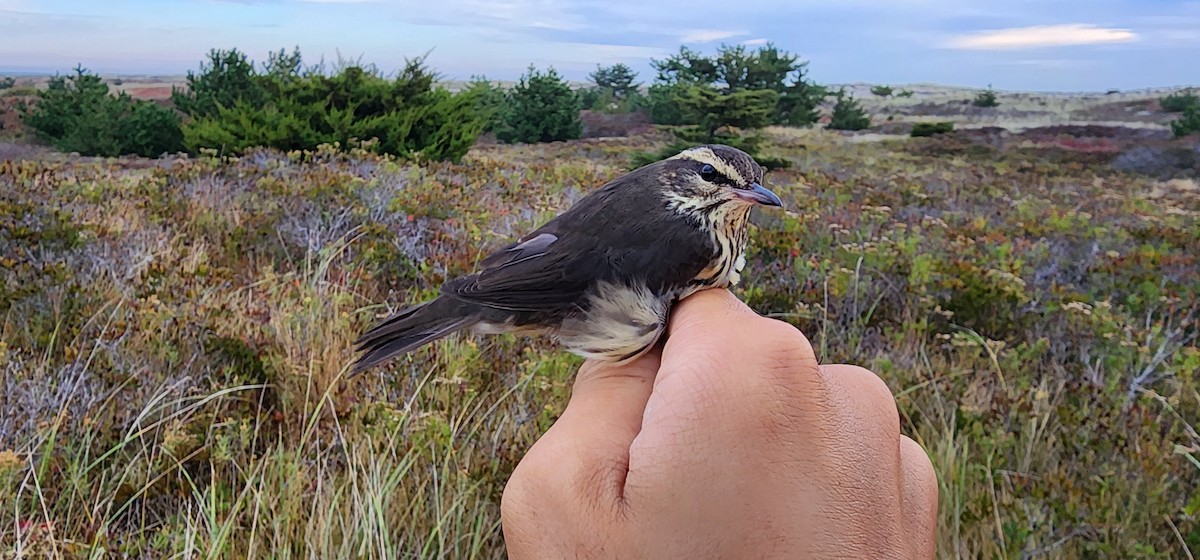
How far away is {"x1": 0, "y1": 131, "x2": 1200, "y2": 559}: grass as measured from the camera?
3.16 meters

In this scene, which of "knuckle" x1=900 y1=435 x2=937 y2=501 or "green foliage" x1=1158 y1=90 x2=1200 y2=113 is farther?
"green foliage" x1=1158 y1=90 x2=1200 y2=113

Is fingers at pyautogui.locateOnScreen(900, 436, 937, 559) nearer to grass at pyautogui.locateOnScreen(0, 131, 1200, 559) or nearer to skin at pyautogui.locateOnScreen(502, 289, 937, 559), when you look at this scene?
skin at pyautogui.locateOnScreen(502, 289, 937, 559)

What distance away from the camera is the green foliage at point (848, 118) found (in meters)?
40.0

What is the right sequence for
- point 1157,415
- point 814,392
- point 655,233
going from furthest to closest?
point 1157,415, point 655,233, point 814,392

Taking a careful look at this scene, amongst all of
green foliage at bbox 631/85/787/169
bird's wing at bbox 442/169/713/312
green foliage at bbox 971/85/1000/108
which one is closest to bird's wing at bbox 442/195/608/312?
bird's wing at bbox 442/169/713/312

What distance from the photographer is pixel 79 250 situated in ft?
17.7

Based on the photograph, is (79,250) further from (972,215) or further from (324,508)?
(972,215)

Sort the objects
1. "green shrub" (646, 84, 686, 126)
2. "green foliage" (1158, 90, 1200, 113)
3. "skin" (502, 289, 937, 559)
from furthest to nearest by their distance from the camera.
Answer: "green foliage" (1158, 90, 1200, 113) → "green shrub" (646, 84, 686, 126) → "skin" (502, 289, 937, 559)

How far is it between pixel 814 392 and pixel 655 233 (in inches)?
48.2

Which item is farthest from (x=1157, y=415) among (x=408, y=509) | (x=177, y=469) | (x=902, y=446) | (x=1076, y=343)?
(x=177, y=469)

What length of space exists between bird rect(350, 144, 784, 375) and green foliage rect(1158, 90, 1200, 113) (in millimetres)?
42454

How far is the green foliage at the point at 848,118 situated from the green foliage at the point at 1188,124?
517 inches

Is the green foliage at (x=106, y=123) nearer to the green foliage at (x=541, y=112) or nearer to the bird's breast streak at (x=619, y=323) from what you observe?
the green foliage at (x=541, y=112)

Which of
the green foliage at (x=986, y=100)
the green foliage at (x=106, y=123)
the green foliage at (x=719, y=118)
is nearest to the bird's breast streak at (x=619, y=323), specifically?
the green foliage at (x=719, y=118)
